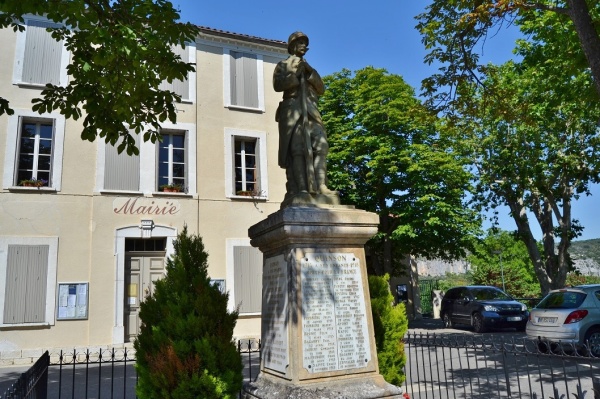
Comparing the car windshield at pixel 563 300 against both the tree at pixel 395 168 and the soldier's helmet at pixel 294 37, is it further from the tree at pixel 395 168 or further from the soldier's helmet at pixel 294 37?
the soldier's helmet at pixel 294 37

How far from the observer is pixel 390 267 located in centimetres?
1997

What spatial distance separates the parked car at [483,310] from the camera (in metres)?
16.4

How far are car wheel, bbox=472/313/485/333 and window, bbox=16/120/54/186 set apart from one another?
14070 mm

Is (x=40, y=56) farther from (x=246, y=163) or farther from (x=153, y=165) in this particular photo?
(x=246, y=163)

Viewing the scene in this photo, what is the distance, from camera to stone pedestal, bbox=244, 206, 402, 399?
4480 mm

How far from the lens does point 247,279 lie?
15.1 metres

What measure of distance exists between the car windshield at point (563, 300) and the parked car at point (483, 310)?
203 inches

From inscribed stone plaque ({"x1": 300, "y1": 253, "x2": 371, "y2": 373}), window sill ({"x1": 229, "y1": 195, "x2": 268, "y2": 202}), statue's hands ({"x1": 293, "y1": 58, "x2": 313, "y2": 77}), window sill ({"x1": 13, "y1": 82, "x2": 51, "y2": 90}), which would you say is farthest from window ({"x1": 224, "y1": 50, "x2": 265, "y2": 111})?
inscribed stone plaque ({"x1": 300, "y1": 253, "x2": 371, "y2": 373})

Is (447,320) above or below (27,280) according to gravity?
below

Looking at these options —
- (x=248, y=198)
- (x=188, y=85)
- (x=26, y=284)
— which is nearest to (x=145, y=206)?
(x=248, y=198)

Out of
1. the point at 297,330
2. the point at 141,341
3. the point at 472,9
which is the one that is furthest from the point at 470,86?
the point at 141,341

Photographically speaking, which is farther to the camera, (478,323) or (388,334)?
(478,323)

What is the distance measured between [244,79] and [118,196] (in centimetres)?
565

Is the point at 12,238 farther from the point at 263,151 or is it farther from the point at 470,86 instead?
the point at 470,86
